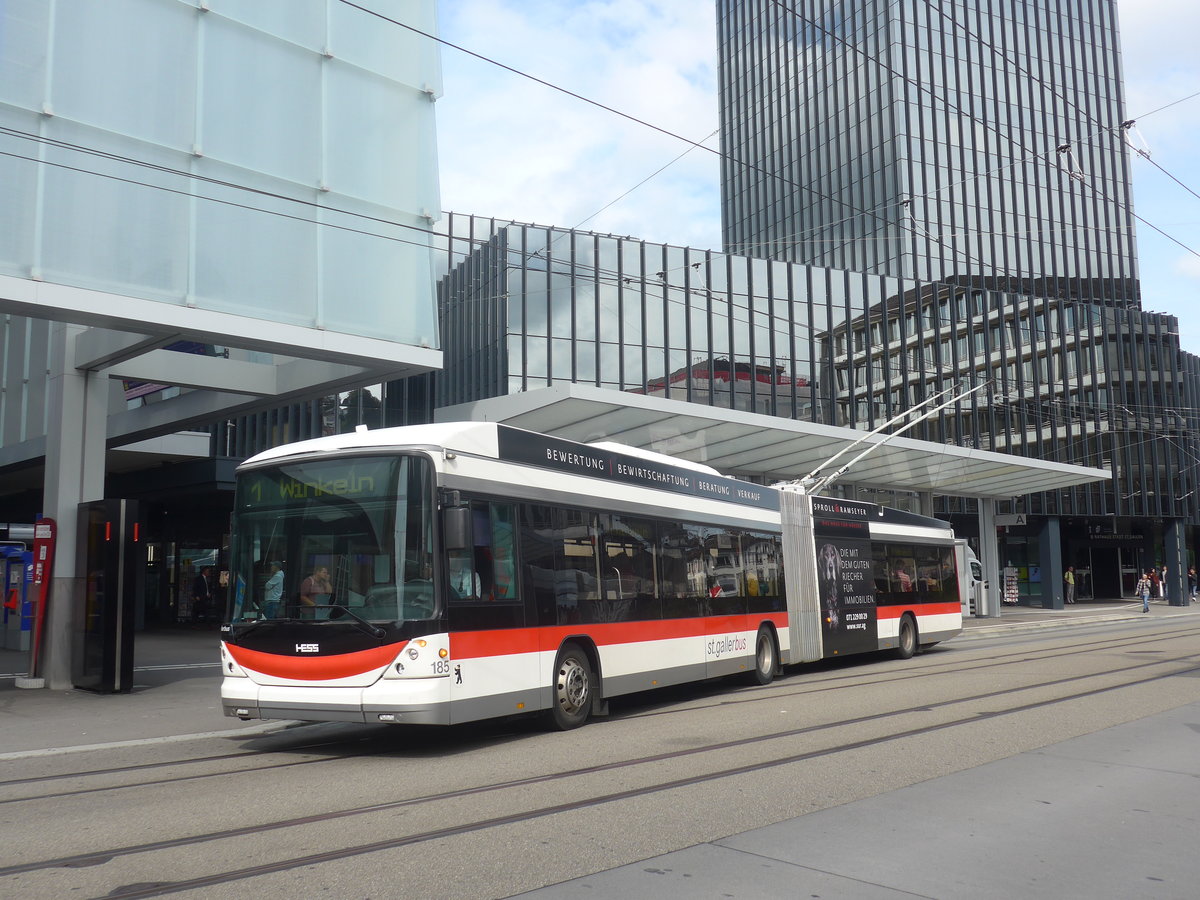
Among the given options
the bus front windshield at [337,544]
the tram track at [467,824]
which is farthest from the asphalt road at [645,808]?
the bus front windshield at [337,544]

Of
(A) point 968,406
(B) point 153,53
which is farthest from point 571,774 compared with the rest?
(A) point 968,406

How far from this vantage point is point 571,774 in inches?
318

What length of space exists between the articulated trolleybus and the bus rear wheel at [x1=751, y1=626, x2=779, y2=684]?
1.20 metres

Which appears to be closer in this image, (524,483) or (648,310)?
(524,483)

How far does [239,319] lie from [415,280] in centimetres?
319

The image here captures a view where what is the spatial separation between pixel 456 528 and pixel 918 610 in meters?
14.8

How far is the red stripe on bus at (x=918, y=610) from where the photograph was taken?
64.7 ft

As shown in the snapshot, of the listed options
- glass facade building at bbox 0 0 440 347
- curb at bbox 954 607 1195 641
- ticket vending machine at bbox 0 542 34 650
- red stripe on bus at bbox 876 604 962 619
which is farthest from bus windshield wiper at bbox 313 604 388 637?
curb at bbox 954 607 1195 641

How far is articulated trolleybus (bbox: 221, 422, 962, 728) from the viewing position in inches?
348

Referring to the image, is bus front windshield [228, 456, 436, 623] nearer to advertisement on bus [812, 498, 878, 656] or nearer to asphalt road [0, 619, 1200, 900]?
asphalt road [0, 619, 1200, 900]

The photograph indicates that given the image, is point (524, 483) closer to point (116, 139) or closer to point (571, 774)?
point (571, 774)

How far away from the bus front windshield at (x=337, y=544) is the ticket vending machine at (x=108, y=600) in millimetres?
5542

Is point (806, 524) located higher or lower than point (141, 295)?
lower

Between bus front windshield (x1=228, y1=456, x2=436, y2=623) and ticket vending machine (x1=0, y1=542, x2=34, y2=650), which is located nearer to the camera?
bus front windshield (x1=228, y1=456, x2=436, y2=623)
